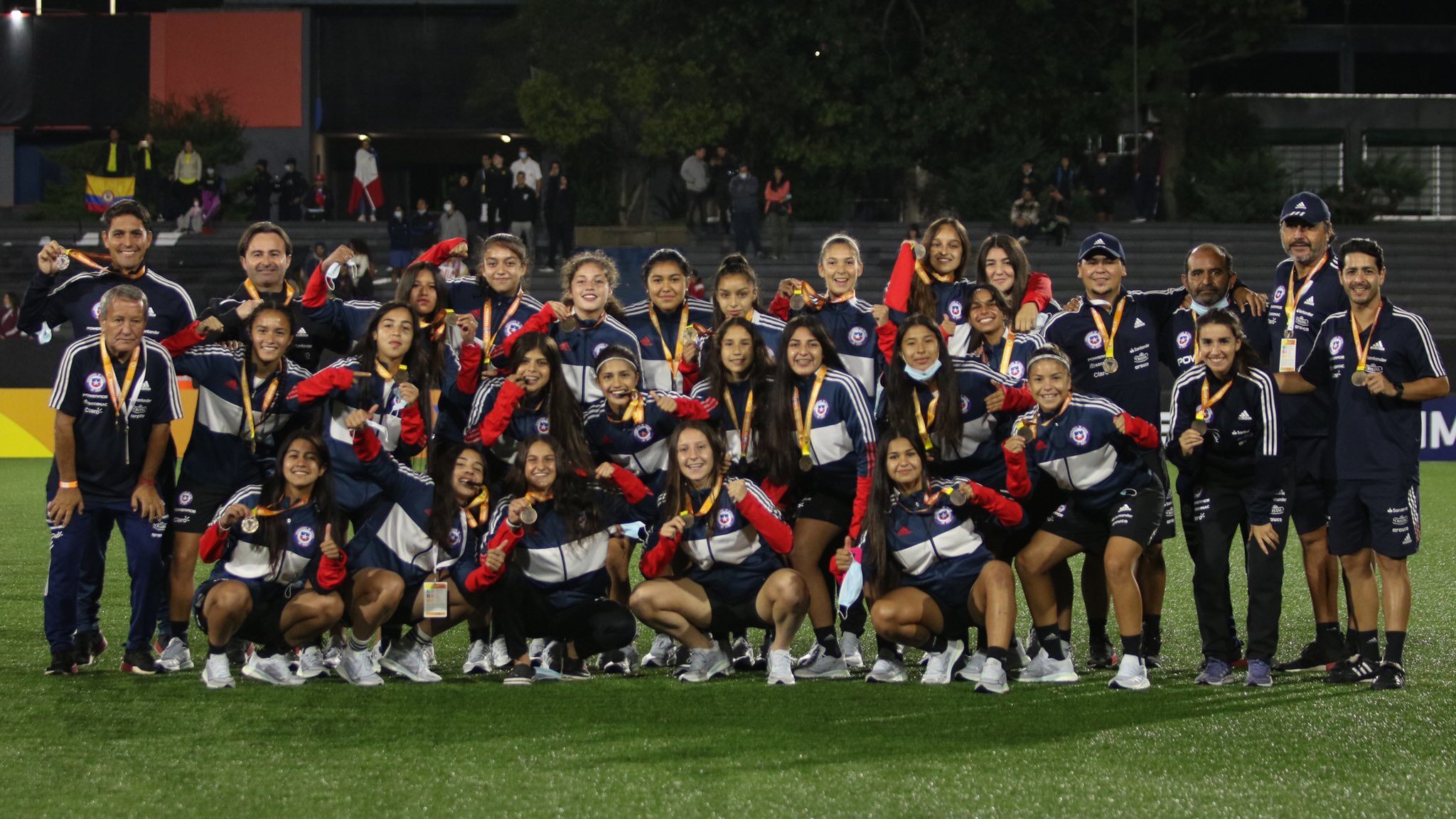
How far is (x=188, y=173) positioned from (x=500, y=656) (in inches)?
819

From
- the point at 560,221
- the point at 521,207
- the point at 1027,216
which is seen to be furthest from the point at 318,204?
the point at 1027,216

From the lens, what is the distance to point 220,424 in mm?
6945

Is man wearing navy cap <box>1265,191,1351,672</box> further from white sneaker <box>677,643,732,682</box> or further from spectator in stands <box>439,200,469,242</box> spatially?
spectator in stands <box>439,200,469,242</box>

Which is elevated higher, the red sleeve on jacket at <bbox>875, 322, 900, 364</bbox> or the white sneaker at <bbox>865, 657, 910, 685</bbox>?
the red sleeve on jacket at <bbox>875, 322, 900, 364</bbox>

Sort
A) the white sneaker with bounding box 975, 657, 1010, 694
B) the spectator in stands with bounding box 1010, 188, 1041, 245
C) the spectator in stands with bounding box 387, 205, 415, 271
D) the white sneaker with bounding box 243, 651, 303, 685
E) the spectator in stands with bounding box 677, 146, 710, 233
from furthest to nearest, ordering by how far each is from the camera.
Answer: the spectator in stands with bounding box 677, 146, 710, 233, the spectator in stands with bounding box 387, 205, 415, 271, the spectator in stands with bounding box 1010, 188, 1041, 245, the white sneaker with bounding box 243, 651, 303, 685, the white sneaker with bounding box 975, 657, 1010, 694

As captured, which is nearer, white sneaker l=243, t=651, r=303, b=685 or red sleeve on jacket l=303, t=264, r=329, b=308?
white sneaker l=243, t=651, r=303, b=685

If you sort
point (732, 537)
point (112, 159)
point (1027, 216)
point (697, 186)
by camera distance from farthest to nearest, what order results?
point (112, 159) → point (697, 186) → point (1027, 216) → point (732, 537)

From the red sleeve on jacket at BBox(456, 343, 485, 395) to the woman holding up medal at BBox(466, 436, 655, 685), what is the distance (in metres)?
0.72

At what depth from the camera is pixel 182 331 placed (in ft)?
23.3

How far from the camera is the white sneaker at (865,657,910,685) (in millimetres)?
6723

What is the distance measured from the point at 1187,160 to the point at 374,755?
2537 centimetres

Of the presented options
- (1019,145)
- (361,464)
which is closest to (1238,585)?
(361,464)

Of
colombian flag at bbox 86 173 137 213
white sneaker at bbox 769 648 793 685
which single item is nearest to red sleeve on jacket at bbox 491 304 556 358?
white sneaker at bbox 769 648 793 685

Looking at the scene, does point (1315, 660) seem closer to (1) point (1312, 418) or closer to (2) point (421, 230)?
(1) point (1312, 418)
